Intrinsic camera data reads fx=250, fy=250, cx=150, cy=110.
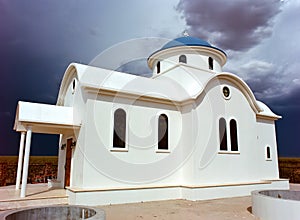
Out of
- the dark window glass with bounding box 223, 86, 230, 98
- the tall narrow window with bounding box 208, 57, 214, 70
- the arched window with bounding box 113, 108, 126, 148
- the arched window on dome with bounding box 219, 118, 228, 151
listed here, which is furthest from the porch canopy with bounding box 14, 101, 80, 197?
the tall narrow window with bounding box 208, 57, 214, 70

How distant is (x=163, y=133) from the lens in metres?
11.9

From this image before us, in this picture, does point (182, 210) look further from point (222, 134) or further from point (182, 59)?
point (182, 59)

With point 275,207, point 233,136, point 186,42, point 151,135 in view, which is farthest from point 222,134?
point 186,42

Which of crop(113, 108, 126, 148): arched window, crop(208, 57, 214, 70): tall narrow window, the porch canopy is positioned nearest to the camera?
the porch canopy

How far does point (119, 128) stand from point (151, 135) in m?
1.57

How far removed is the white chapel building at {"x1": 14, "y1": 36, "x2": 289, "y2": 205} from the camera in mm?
9945

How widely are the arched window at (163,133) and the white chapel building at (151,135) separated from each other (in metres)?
0.05

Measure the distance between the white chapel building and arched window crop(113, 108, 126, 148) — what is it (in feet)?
0.14

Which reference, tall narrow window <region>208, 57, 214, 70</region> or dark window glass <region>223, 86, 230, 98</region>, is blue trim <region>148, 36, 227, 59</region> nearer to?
tall narrow window <region>208, 57, 214, 70</region>

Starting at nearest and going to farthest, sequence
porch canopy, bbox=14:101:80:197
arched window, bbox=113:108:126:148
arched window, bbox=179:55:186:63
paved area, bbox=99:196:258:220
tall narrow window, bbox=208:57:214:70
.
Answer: paved area, bbox=99:196:258:220, porch canopy, bbox=14:101:80:197, arched window, bbox=113:108:126:148, arched window, bbox=179:55:186:63, tall narrow window, bbox=208:57:214:70

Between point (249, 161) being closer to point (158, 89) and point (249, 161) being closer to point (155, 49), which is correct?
point (158, 89)

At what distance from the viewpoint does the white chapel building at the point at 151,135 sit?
9.95m

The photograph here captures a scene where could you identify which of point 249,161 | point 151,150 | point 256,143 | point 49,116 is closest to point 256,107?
point 256,143

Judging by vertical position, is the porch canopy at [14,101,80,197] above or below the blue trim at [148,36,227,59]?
below
